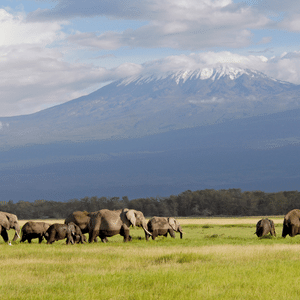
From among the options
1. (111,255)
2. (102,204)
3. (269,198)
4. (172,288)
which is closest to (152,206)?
(102,204)

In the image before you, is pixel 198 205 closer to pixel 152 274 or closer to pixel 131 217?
pixel 131 217

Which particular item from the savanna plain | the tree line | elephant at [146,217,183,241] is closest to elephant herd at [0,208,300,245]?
elephant at [146,217,183,241]

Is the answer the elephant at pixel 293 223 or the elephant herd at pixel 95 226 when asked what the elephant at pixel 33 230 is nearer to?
the elephant herd at pixel 95 226

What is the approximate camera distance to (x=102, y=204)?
14062 cm

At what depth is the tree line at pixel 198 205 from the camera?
396 feet

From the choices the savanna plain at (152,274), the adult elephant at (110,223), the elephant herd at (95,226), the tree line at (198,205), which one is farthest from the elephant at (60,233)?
the tree line at (198,205)

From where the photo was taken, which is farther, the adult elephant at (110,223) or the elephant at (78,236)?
the elephant at (78,236)

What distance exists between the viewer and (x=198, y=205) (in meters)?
126

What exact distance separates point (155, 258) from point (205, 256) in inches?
82.1

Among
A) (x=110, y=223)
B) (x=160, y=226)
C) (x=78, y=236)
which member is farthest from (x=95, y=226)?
(x=160, y=226)

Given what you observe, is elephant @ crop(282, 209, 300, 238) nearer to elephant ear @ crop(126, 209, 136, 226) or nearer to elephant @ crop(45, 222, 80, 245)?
elephant ear @ crop(126, 209, 136, 226)

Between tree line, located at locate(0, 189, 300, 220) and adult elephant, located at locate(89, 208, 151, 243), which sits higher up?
adult elephant, located at locate(89, 208, 151, 243)

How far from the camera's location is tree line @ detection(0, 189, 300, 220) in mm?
120562

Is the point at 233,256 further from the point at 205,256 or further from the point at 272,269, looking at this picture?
the point at 272,269
